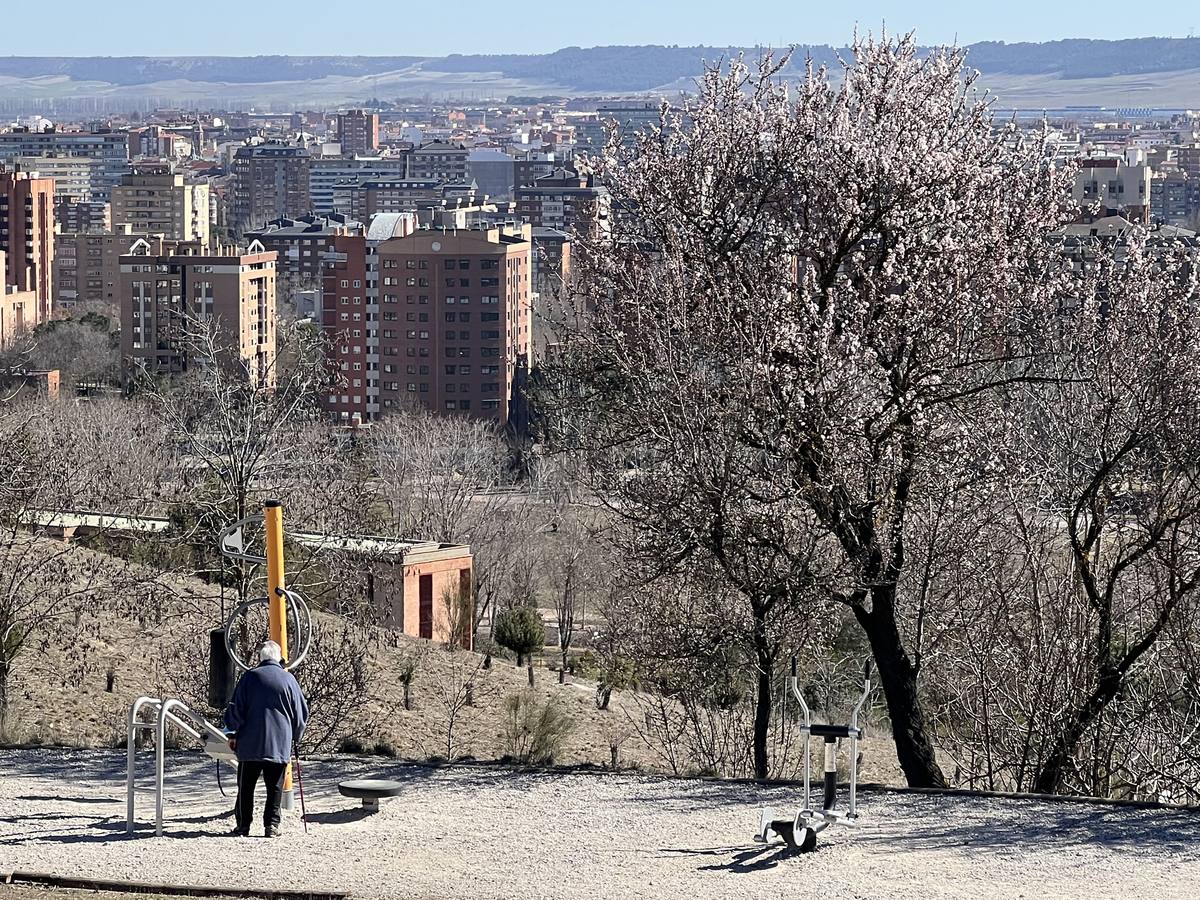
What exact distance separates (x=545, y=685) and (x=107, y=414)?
20.9 meters

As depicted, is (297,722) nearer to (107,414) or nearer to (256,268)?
(107,414)

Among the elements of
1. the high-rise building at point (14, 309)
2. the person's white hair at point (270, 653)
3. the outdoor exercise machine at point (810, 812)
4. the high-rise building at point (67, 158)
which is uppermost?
the high-rise building at point (67, 158)

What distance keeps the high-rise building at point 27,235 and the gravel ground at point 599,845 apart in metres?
96.6

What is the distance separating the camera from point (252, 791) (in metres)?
9.34

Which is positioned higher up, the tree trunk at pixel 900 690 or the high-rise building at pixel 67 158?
the high-rise building at pixel 67 158

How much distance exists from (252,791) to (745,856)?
2469 millimetres

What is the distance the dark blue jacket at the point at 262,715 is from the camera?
924cm

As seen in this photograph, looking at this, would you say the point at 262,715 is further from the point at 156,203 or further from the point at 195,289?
the point at 156,203

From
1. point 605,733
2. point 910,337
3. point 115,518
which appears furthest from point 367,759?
point 115,518

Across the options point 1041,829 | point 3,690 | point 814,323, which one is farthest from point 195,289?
point 1041,829

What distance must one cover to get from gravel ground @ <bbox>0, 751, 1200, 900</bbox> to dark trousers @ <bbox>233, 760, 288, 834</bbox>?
0.43ft

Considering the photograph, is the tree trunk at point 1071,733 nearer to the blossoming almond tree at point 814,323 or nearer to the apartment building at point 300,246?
the blossoming almond tree at point 814,323

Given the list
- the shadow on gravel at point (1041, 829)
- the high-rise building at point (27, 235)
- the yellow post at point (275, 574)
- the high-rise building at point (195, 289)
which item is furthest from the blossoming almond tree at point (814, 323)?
the high-rise building at point (27, 235)

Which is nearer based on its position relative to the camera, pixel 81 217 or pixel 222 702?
pixel 222 702
